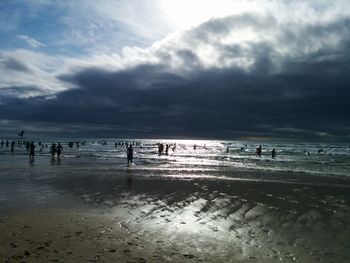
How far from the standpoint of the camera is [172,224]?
11.5 m

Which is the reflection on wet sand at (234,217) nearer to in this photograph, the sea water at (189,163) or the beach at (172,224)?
the beach at (172,224)

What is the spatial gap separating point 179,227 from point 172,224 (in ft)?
1.53

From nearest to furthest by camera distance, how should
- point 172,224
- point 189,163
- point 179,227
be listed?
Result: point 179,227
point 172,224
point 189,163

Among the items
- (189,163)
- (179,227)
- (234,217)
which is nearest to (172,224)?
(179,227)

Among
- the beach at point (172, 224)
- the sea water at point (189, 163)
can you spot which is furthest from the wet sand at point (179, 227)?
the sea water at point (189, 163)

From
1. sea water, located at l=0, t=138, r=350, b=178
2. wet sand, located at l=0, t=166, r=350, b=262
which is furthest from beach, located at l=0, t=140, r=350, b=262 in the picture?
sea water, located at l=0, t=138, r=350, b=178

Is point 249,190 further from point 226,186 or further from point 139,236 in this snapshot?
point 139,236

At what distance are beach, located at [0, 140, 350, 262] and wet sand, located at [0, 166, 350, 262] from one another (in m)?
0.03

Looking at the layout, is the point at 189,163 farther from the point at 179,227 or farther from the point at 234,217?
the point at 179,227

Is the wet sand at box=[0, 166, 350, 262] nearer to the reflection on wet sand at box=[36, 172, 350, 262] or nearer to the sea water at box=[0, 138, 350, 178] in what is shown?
the reflection on wet sand at box=[36, 172, 350, 262]

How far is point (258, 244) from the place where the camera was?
31.5ft

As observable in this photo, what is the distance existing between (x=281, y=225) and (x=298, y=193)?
25.5 ft

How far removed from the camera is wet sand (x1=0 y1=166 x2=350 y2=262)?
8.53m

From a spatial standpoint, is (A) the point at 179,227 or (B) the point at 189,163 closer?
(A) the point at 179,227
